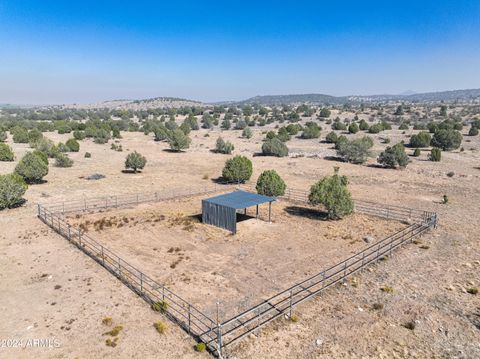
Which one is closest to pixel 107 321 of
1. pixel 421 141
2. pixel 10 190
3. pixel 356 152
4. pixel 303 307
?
pixel 303 307

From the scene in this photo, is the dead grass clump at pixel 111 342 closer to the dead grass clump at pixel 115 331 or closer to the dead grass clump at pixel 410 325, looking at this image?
the dead grass clump at pixel 115 331

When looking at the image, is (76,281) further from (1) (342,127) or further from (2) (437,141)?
(1) (342,127)

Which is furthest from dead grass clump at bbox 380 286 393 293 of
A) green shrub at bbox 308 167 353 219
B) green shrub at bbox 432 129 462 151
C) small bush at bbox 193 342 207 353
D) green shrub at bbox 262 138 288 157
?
green shrub at bbox 432 129 462 151

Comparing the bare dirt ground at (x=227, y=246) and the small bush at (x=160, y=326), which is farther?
the bare dirt ground at (x=227, y=246)

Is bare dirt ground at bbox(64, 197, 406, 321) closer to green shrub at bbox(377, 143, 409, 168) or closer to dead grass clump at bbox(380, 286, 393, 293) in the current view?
dead grass clump at bbox(380, 286, 393, 293)

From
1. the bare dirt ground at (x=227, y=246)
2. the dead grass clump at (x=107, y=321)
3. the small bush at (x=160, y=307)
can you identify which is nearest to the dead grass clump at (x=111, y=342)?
the dead grass clump at (x=107, y=321)
